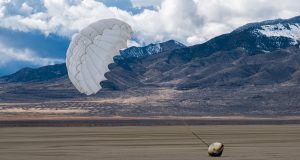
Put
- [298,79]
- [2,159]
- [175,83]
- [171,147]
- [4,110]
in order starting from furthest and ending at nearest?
[175,83], [298,79], [4,110], [171,147], [2,159]

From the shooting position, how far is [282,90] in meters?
165

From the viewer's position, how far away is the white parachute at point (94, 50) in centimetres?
4247

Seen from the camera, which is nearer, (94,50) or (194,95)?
(94,50)

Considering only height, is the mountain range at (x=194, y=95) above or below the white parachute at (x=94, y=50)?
below

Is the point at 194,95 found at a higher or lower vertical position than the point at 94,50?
lower

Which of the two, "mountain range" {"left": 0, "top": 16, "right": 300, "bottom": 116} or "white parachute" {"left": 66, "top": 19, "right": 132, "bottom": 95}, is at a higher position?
"white parachute" {"left": 66, "top": 19, "right": 132, "bottom": 95}

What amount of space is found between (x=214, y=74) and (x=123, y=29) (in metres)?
149

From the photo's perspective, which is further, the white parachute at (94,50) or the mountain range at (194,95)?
the mountain range at (194,95)

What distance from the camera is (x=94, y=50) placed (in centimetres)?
4409

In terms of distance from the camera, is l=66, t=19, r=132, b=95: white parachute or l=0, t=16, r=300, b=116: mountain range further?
l=0, t=16, r=300, b=116: mountain range

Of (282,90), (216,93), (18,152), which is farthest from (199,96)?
(18,152)

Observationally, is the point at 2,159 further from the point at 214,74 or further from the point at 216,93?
the point at 214,74

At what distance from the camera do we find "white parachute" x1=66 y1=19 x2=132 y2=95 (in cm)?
4247

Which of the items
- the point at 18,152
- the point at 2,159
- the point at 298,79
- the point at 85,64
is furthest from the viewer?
the point at 298,79
